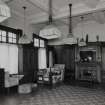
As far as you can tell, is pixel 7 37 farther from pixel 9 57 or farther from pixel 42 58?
pixel 42 58

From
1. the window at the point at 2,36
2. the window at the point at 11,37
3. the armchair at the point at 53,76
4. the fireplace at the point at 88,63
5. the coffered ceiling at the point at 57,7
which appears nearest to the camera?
the coffered ceiling at the point at 57,7

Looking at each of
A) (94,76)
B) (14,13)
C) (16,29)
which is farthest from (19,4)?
(94,76)

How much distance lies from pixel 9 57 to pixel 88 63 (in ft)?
16.7

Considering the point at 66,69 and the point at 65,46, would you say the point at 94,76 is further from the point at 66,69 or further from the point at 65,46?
the point at 65,46

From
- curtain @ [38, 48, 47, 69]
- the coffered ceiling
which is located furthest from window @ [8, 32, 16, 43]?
curtain @ [38, 48, 47, 69]

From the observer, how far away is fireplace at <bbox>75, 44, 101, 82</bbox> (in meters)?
7.94

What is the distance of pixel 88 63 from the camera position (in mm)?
8172

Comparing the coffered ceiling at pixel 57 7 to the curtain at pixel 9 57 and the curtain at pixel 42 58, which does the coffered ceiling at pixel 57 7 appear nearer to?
the curtain at pixel 9 57

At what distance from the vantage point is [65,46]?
8.84 metres

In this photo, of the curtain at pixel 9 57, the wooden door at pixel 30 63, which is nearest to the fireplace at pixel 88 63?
the wooden door at pixel 30 63

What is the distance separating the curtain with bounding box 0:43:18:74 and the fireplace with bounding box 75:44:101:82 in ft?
13.8

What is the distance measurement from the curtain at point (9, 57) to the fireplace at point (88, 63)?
13.8 feet

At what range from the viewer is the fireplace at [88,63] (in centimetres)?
794

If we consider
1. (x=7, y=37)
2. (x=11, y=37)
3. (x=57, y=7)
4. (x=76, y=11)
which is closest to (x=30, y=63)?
(x=11, y=37)
